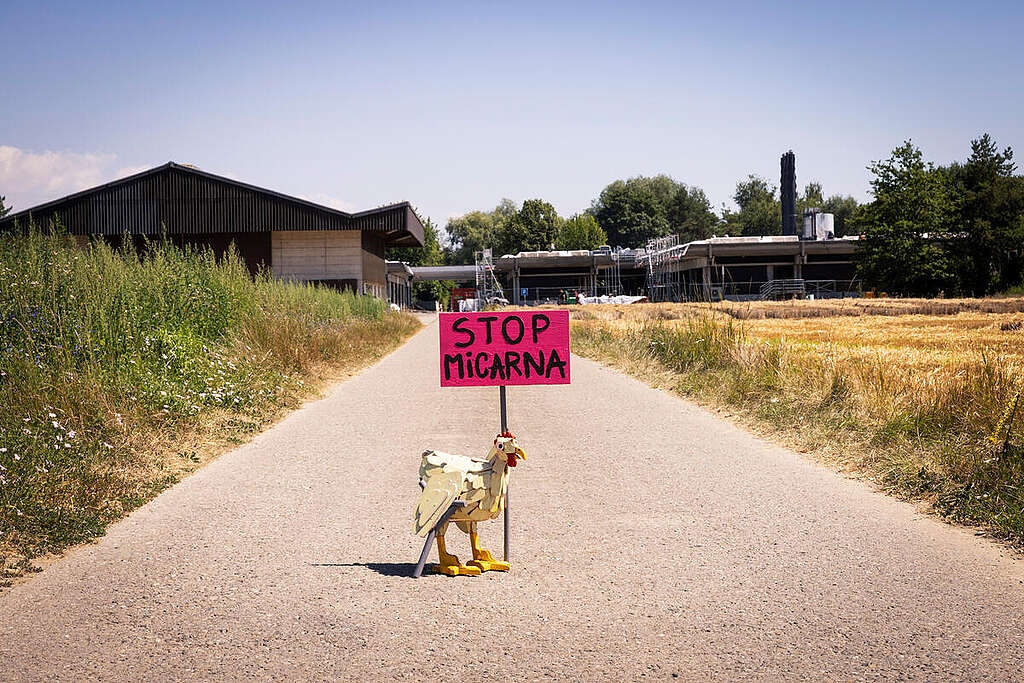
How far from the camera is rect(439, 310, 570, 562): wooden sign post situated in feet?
18.6

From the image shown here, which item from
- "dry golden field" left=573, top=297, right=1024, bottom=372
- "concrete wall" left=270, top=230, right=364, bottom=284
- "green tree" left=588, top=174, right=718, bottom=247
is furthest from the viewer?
"green tree" left=588, top=174, right=718, bottom=247

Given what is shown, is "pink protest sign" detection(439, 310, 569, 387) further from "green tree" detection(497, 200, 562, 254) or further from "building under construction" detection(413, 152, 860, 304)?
"green tree" detection(497, 200, 562, 254)

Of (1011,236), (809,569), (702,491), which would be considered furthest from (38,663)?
(1011,236)

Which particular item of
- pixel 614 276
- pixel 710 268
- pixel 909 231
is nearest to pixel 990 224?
pixel 909 231

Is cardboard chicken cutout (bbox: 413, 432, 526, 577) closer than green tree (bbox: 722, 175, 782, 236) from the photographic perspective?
Yes

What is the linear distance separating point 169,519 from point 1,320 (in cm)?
415

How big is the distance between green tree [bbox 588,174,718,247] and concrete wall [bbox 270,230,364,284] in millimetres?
101281

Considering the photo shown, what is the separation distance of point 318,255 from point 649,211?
10684cm

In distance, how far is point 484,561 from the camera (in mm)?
5105

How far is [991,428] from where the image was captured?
7168 millimetres

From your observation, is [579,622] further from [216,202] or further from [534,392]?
[216,202]

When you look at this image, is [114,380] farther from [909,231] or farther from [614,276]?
[614,276]

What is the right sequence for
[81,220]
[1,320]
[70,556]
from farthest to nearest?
[81,220], [1,320], [70,556]

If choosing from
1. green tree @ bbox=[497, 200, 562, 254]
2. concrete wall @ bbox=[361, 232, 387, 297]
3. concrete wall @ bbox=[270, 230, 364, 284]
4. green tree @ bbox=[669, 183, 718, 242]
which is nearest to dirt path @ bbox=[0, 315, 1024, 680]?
concrete wall @ bbox=[270, 230, 364, 284]
